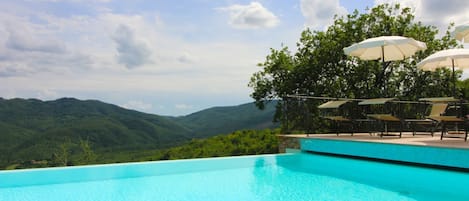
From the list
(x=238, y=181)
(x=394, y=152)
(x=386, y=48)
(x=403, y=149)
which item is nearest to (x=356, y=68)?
(x=386, y=48)

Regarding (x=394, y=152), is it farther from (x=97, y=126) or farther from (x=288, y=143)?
(x=97, y=126)

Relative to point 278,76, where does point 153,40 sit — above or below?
above

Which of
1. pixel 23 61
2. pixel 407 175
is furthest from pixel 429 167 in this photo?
pixel 23 61

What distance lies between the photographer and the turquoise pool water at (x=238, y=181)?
5.05 meters

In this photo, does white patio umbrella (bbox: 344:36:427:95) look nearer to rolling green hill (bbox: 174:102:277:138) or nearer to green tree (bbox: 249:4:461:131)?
green tree (bbox: 249:4:461:131)

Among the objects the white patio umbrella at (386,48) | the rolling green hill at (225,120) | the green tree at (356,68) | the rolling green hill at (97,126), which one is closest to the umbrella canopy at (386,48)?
the white patio umbrella at (386,48)

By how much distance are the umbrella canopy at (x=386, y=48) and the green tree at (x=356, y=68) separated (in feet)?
10.6

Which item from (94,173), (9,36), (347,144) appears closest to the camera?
(94,173)

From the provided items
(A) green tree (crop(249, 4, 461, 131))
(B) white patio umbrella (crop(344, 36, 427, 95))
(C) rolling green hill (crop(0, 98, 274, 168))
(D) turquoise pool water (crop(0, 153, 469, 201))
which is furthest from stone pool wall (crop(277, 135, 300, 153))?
(C) rolling green hill (crop(0, 98, 274, 168))

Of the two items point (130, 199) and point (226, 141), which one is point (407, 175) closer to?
point (130, 199)

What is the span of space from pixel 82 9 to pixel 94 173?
1168 cm

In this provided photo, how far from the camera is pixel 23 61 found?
23.7 meters

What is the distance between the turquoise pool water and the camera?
16.6ft

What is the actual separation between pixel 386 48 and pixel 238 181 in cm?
633
